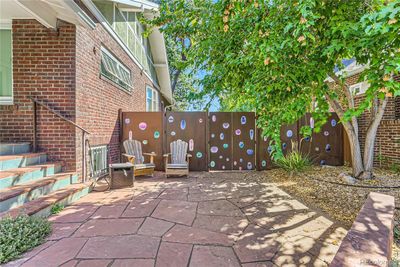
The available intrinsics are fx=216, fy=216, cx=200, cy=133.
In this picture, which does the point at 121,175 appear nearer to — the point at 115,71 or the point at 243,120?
the point at 115,71

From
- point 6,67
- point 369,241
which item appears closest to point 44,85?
point 6,67

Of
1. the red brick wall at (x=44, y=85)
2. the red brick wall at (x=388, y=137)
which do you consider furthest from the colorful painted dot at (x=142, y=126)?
the red brick wall at (x=388, y=137)

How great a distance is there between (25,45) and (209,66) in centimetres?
371

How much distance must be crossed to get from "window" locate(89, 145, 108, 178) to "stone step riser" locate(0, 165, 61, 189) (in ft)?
2.54

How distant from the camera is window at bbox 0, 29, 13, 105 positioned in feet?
13.4

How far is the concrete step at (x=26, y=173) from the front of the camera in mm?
2918

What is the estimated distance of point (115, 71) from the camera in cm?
631

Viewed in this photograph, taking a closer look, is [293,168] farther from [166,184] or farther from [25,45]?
[25,45]

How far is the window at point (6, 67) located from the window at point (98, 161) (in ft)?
5.77

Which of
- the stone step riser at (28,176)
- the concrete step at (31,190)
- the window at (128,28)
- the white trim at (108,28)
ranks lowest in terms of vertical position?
the concrete step at (31,190)

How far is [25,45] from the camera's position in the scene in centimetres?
396

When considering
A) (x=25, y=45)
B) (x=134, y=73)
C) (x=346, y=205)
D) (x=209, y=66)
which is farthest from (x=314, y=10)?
(x=134, y=73)

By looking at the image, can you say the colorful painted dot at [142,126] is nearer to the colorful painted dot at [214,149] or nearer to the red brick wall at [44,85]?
the colorful painted dot at [214,149]

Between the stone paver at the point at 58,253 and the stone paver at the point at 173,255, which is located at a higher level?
the stone paver at the point at 58,253
